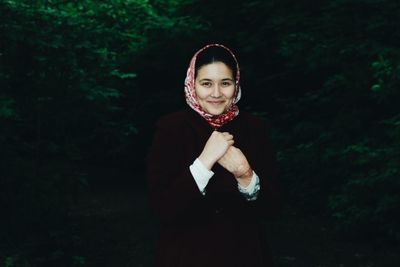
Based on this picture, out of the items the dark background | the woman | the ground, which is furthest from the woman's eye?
the ground

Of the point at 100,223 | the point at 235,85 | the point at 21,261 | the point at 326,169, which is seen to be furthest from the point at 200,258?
the point at 100,223

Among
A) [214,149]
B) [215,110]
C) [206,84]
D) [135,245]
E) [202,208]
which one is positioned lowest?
[135,245]

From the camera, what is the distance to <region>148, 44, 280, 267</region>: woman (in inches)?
110

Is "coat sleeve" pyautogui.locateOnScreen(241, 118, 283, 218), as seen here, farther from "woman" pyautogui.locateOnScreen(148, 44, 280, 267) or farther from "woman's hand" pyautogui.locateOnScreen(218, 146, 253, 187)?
"woman's hand" pyautogui.locateOnScreen(218, 146, 253, 187)

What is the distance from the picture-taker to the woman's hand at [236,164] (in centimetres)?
281

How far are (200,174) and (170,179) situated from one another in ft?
0.50

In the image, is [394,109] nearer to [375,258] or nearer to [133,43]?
[375,258]

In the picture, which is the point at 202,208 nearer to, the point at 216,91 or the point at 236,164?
the point at 236,164

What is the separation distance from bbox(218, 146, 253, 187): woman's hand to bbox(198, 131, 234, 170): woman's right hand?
35mm

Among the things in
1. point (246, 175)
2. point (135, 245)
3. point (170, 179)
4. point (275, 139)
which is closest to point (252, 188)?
point (246, 175)

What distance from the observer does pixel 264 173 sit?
2.97 meters

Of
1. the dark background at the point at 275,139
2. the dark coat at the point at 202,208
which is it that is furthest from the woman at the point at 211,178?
the dark background at the point at 275,139

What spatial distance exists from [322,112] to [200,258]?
8.63 m

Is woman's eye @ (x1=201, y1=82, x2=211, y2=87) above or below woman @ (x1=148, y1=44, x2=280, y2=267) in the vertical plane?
above
